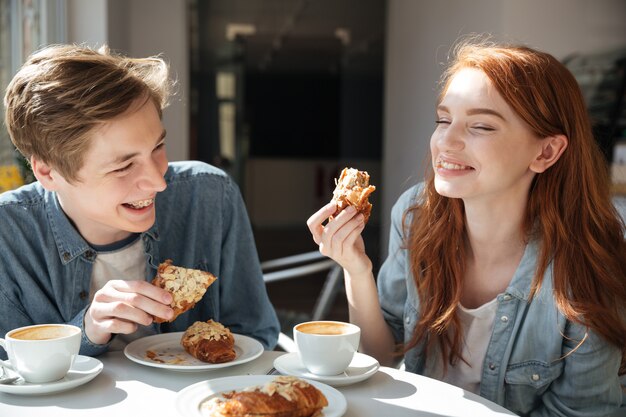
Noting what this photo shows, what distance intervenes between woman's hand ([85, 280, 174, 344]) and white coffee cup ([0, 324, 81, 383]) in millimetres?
103

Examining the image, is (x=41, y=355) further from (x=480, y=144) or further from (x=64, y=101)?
(x=480, y=144)

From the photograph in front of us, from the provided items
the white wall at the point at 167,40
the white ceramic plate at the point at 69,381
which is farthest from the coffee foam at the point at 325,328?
the white wall at the point at 167,40

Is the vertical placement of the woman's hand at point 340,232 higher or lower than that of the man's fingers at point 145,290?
higher

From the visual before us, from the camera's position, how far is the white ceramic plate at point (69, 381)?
1.24 m

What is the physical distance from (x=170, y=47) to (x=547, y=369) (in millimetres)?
5555

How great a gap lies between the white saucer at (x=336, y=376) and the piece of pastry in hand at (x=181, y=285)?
22 cm

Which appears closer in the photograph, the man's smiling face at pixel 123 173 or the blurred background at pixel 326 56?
the man's smiling face at pixel 123 173

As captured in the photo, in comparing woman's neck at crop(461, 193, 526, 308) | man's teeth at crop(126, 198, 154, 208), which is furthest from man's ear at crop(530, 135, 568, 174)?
man's teeth at crop(126, 198, 154, 208)

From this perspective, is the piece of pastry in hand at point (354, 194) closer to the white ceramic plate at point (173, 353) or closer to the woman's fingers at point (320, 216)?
the woman's fingers at point (320, 216)

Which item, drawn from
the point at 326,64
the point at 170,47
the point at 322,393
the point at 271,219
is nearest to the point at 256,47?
the point at 326,64

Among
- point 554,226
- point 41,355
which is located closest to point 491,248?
point 554,226

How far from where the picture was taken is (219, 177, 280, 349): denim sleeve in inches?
77.9

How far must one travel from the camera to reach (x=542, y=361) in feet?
5.37

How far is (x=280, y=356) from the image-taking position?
1.47 m
